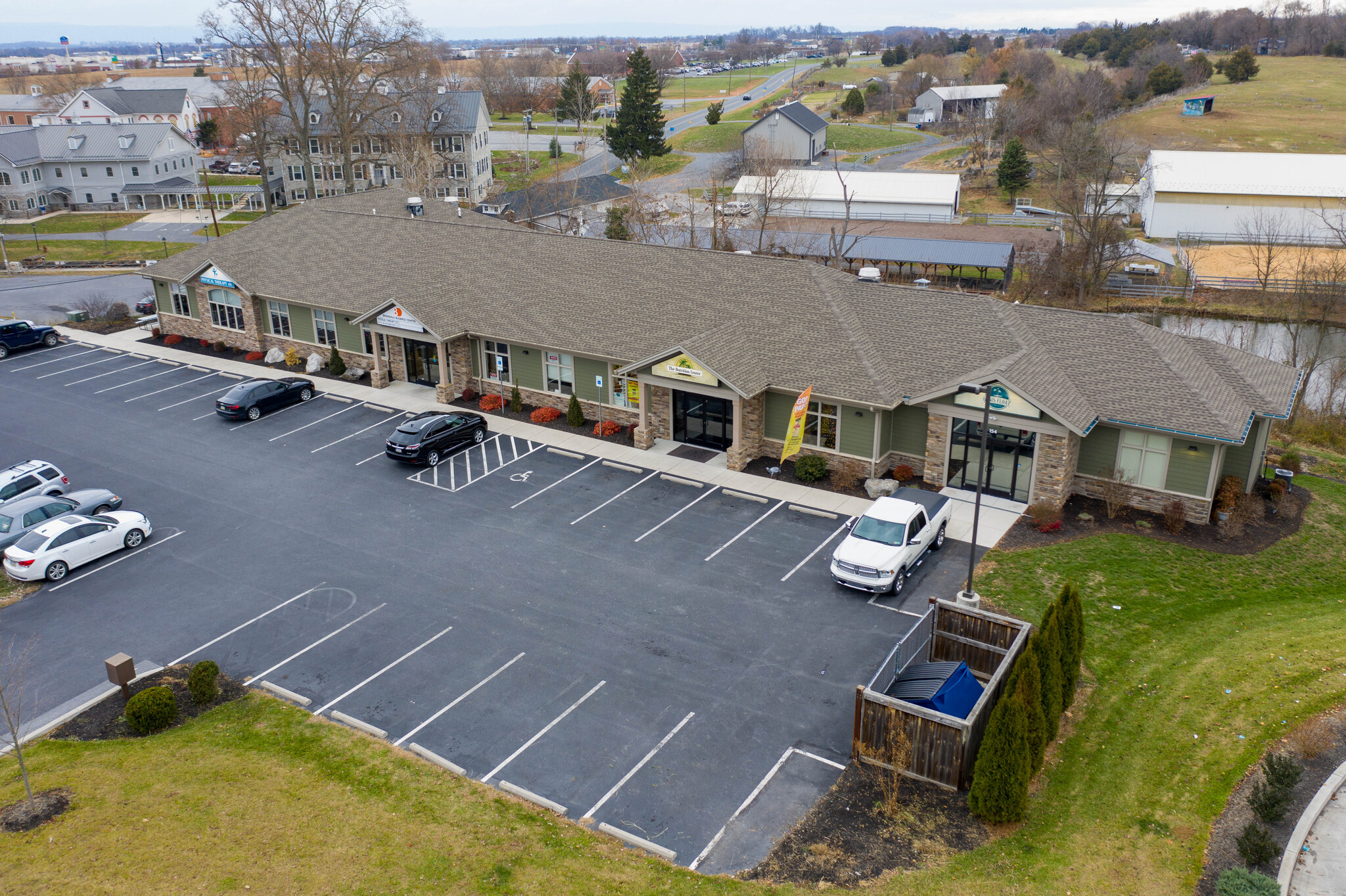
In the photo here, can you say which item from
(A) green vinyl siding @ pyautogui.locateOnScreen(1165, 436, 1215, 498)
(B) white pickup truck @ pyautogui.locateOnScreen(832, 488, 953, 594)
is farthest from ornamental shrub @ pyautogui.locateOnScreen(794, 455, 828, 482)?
(A) green vinyl siding @ pyautogui.locateOnScreen(1165, 436, 1215, 498)

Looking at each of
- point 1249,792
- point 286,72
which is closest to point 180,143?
point 286,72

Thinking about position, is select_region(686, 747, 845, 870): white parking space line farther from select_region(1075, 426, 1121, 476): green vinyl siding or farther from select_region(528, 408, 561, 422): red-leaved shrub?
select_region(528, 408, 561, 422): red-leaved shrub

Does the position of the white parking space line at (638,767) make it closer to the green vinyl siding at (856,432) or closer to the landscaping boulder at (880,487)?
the landscaping boulder at (880,487)

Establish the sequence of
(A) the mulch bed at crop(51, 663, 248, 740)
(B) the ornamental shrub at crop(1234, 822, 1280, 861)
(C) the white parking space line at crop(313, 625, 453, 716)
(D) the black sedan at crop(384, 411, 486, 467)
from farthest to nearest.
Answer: (D) the black sedan at crop(384, 411, 486, 467), (C) the white parking space line at crop(313, 625, 453, 716), (A) the mulch bed at crop(51, 663, 248, 740), (B) the ornamental shrub at crop(1234, 822, 1280, 861)

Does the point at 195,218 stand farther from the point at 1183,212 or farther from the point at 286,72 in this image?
the point at 1183,212

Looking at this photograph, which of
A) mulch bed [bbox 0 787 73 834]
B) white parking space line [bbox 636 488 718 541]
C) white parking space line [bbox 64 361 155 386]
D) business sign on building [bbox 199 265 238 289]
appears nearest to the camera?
mulch bed [bbox 0 787 73 834]
